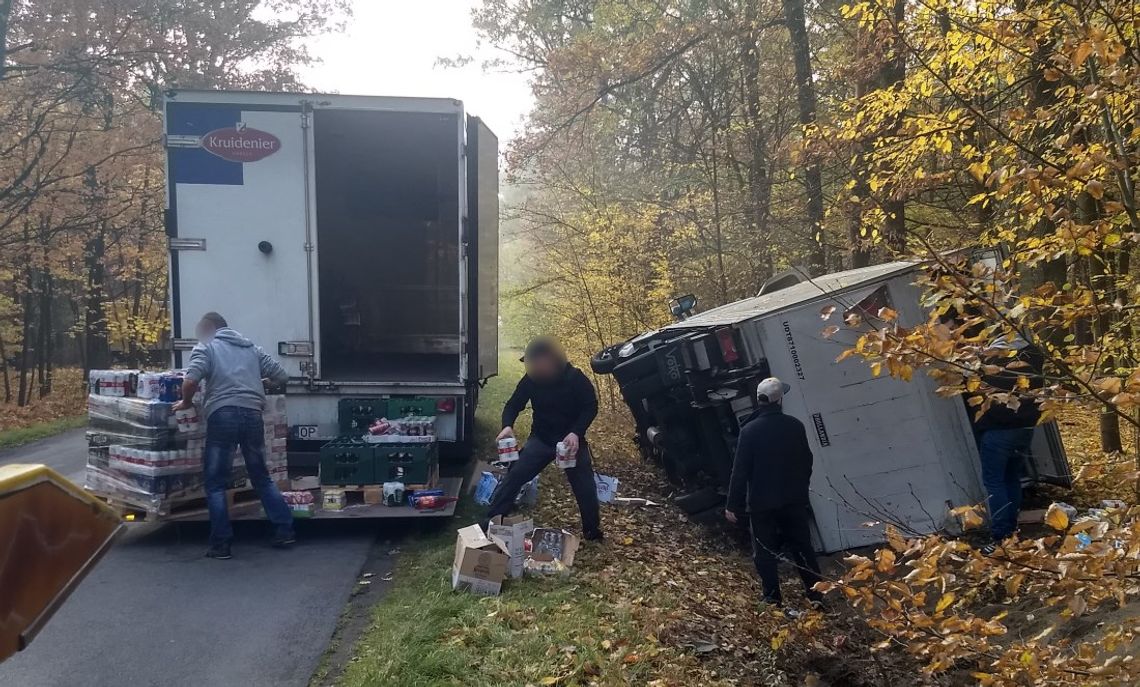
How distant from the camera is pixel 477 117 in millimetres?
7715

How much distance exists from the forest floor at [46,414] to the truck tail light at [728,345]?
41.2ft

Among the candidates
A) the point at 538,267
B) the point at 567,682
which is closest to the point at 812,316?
the point at 567,682

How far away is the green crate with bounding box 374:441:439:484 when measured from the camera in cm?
670

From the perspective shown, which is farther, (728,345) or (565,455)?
(728,345)

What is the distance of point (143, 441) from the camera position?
19.9 feet

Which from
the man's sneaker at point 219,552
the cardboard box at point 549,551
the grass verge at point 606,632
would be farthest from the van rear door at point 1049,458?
the man's sneaker at point 219,552

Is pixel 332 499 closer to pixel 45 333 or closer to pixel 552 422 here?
pixel 552 422

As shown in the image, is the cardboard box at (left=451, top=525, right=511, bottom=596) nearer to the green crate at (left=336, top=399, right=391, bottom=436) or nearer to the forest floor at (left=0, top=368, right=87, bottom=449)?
the green crate at (left=336, top=399, right=391, bottom=436)

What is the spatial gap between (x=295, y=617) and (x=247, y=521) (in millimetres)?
2095

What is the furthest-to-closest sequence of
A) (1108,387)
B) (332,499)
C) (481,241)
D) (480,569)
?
Result: 1. (481,241)
2. (332,499)
3. (480,569)
4. (1108,387)

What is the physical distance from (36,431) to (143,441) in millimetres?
10937

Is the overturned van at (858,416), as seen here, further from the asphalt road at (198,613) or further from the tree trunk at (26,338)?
the tree trunk at (26,338)

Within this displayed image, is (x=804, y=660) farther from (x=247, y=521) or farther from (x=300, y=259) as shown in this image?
(x=300, y=259)

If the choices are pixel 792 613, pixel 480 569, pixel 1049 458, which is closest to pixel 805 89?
pixel 1049 458
